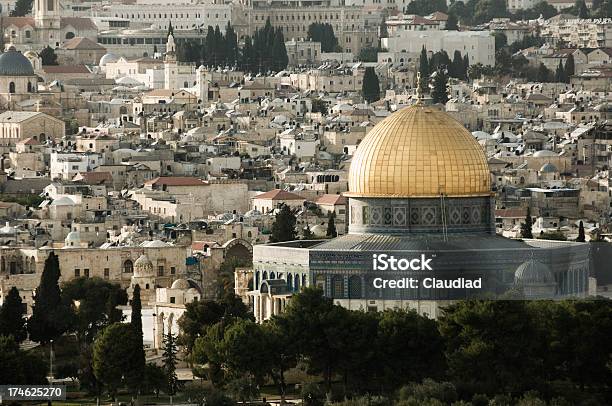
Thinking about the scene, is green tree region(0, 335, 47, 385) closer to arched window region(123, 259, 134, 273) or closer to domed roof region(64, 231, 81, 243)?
arched window region(123, 259, 134, 273)

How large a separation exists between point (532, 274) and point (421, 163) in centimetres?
354

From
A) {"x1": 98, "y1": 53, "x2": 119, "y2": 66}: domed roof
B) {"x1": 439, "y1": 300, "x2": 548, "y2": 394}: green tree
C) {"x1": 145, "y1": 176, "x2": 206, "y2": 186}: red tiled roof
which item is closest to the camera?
{"x1": 439, "y1": 300, "x2": 548, "y2": 394}: green tree

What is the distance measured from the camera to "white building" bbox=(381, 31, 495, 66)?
144 m

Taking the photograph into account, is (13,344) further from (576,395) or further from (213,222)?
(213,222)

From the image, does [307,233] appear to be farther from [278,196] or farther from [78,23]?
[78,23]

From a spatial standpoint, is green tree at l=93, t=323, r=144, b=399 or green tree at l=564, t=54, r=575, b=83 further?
green tree at l=564, t=54, r=575, b=83

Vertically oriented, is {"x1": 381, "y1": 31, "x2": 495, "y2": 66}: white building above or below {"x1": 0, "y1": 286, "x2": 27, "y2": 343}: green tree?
below

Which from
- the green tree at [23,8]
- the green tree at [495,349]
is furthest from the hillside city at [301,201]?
the green tree at [23,8]

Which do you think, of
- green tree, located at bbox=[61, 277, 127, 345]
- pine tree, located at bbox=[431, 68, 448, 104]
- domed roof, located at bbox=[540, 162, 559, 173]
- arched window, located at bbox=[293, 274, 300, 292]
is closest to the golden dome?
arched window, located at bbox=[293, 274, 300, 292]

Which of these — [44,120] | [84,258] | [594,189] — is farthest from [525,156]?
[84,258]

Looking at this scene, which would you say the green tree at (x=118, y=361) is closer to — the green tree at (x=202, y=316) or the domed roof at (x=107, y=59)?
the green tree at (x=202, y=316)

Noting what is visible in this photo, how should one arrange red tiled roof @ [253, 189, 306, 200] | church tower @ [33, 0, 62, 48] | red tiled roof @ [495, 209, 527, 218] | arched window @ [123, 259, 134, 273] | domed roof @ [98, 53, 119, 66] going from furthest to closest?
church tower @ [33, 0, 62, 48] → domed roof @ [98, 53, 119, 66] → red tiled roof @ [253, 189, 306, 200] → red tiled roof @ [495, 209, 527, 218] → arched window @ [123, 259, 134, 273]

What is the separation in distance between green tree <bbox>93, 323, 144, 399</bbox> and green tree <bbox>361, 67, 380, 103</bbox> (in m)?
72.0

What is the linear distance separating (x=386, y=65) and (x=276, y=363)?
285ft
